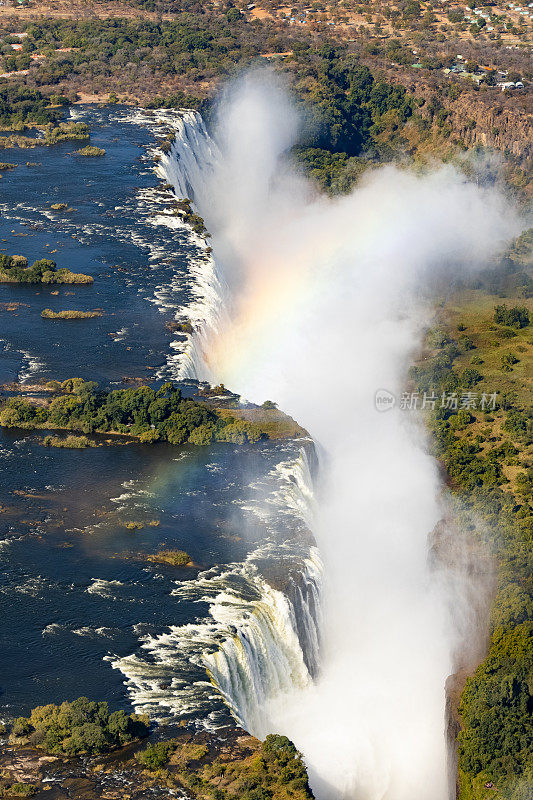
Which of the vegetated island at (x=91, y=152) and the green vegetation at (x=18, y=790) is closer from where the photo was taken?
the green vegetation at (x=18, y=790)

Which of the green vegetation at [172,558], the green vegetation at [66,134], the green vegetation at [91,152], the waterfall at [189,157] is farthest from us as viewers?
the green vegetation at [66,134]

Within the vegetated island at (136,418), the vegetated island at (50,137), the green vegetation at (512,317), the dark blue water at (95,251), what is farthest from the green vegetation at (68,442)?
the vegetated island at (50,137)

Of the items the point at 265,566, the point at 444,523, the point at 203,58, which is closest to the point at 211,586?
the point at 265,566

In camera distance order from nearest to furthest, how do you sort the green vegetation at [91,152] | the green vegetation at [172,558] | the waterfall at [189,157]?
the green vegetation at [172,558], the waterfall at [189,157], the green vegetation at [91,152]

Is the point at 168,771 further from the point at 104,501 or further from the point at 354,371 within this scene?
the point at 354,371

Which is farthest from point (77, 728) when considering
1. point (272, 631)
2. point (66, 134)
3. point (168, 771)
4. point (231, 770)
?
point (66, 134)

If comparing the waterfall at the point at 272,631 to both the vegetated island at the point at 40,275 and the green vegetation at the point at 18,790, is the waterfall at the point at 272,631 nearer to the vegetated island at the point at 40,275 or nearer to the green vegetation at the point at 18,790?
the green vegetation at the point at 18,790

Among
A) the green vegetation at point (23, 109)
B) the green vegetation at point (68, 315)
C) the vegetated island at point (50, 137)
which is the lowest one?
the green vegetation at point (68, 315)

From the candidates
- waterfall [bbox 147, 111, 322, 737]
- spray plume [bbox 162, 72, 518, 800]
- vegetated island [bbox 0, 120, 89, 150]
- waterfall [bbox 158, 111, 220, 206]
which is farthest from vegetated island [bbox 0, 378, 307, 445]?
vegetated island [bbox 0, 120, 89, 150]
